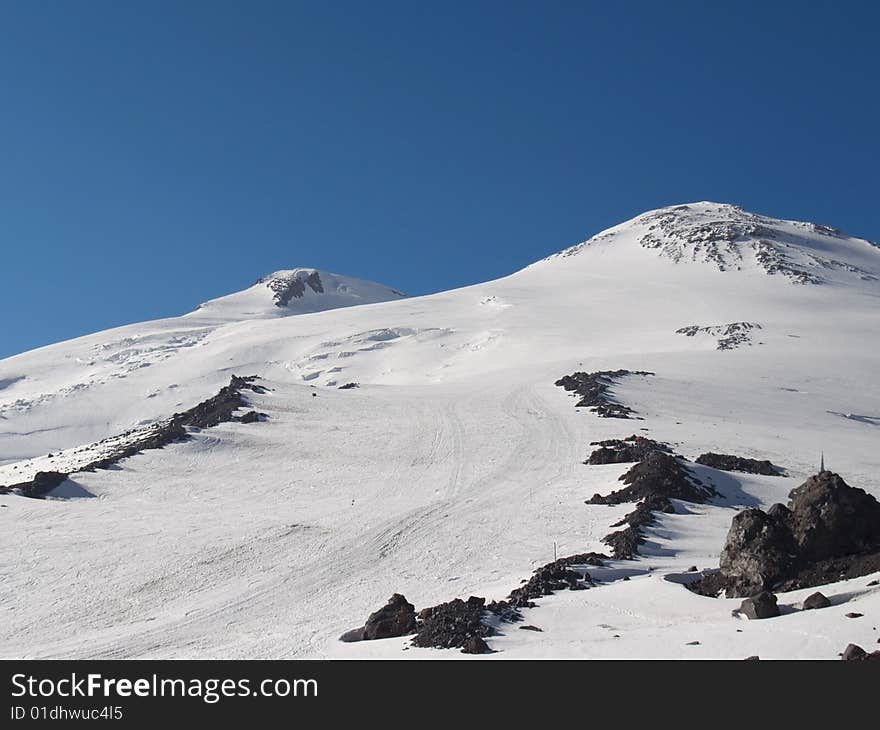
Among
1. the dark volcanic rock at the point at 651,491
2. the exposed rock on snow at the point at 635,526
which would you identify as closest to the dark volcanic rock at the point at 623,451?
the dark volcanic rock at the point at 651,491

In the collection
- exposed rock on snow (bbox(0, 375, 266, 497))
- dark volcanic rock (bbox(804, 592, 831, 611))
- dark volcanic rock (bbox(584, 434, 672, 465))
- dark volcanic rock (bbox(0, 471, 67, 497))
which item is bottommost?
dark volcanic rock (bbox(804, 592, 831, 611))

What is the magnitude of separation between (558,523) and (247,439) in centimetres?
1687

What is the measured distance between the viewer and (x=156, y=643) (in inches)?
647

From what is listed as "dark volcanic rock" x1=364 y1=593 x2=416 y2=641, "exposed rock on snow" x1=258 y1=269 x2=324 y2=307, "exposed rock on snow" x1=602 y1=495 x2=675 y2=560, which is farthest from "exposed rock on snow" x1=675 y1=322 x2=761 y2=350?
"exposed rock on snow" x1=258 y1=269 x2=324 y2=307

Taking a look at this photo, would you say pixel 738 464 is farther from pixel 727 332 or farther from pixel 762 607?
pixel 727 332

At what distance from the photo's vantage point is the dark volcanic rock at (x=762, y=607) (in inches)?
522

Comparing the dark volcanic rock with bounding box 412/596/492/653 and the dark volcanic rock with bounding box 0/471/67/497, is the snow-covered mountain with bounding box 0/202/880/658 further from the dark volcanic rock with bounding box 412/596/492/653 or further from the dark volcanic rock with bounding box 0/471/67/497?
the dark volcanic rock with bounding box 0/471/67/497

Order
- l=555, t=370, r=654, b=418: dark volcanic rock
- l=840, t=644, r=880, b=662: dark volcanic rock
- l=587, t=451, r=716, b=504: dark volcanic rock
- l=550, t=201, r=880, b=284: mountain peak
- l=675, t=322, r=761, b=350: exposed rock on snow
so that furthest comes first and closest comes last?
l=550, t=201, r=880, b=284: mountain peak, l=675, t=322, r=761, b=350: exposed rock on snow, l=555, t=370, r=654, b=418: dark volcanic rock, l=587, t=451, r=716, b=504: dark volcanic rock, l=840, t=644, r=880, b=662: dark volcanic rock

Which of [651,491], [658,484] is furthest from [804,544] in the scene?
[658,484]

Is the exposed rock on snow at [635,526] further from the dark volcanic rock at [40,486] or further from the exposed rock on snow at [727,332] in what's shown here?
the exposed rock on snow at [727,332]

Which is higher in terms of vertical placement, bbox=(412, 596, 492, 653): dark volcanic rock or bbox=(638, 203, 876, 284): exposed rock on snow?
bbox=(638, 203, 876, 284): exposed rock on snow

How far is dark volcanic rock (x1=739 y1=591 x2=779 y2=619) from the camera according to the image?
1326 cm

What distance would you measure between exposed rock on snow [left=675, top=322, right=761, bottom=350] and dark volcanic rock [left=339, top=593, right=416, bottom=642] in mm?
60156
